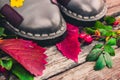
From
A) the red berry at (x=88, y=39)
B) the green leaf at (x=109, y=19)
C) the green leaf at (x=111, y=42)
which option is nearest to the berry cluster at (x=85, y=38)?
the red berry at (x=88, y=39)

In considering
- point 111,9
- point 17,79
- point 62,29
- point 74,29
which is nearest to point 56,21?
point 62,29

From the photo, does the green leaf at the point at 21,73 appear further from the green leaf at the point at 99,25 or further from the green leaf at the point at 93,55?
the green leaf at the point at 99,25

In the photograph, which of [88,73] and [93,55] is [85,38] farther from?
[88,73]

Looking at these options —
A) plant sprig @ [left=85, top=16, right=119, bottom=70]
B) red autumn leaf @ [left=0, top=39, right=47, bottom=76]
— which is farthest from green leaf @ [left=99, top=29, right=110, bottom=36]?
red autumn leaf @ [left=0, top=39, right=47, bottom=76]

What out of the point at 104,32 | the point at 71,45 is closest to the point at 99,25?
the point at 104,32

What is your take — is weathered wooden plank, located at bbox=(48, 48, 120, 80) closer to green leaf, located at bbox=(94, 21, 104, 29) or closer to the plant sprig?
the plant sprig

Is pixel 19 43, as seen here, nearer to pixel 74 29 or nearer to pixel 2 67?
pixel 2 67
